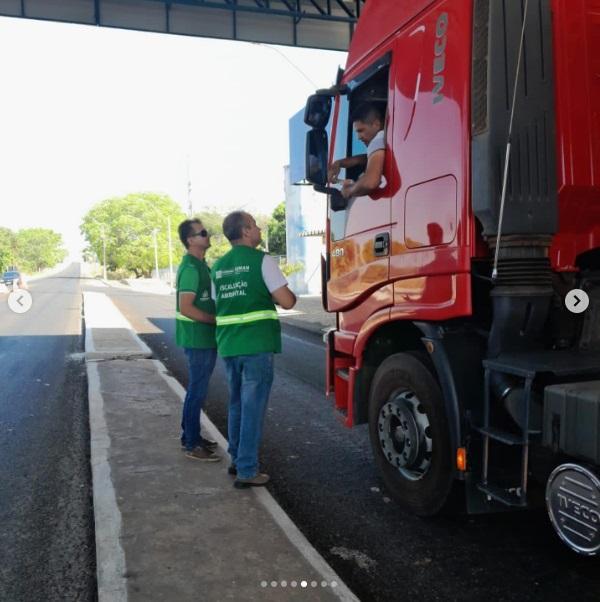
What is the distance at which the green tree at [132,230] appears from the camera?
79062mm

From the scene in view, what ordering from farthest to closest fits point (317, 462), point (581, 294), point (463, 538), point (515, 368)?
1. point (317, 462)
2. point (463, 538)
3. point (581, 294)
4. point (515, 368)

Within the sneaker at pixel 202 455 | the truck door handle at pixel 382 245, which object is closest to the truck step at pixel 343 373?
the truck door handle at pixel 382 245

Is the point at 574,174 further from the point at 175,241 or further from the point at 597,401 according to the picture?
the point at 175,241

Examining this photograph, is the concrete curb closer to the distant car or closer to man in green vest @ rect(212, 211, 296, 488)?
Answer: man in green vest @ rect(212, 211, 296, 488)

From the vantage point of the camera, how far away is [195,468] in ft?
14.1

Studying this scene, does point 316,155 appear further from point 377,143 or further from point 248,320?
point 248,320

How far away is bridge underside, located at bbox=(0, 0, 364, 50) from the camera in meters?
12.6

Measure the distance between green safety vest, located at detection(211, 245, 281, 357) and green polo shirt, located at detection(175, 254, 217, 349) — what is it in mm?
507

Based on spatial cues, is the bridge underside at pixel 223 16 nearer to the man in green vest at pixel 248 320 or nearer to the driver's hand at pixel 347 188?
the driver's hand at pixel 347 188

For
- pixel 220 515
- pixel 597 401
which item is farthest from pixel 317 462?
pixel 597 401

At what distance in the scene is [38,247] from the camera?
13975cm

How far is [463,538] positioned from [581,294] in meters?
1.48

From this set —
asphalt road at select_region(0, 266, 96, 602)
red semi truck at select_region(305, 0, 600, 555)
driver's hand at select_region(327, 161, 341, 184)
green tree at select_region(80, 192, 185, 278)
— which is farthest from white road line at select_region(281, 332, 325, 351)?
green tree at select_region(80, 192, 185, 278)

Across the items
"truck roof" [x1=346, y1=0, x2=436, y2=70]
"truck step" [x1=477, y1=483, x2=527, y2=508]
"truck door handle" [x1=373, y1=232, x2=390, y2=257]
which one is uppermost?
"truck roof" [x1=346, y1=0, x2=436, y2=70]
